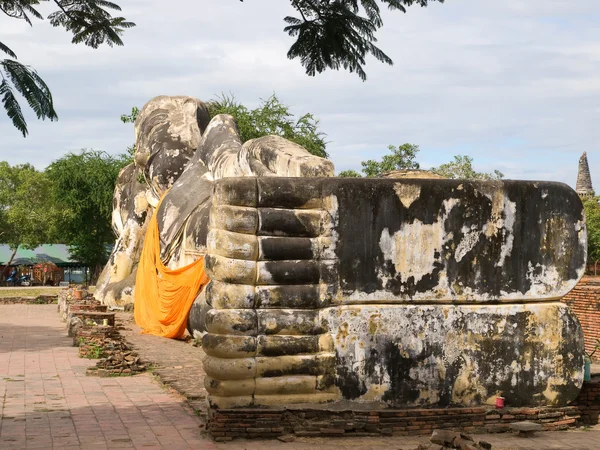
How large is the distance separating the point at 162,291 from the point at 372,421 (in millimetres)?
8743

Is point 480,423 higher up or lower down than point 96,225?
lower down

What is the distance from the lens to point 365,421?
796cm

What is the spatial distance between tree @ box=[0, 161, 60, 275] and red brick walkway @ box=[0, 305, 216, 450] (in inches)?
1179

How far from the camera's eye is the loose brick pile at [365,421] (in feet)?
25.6

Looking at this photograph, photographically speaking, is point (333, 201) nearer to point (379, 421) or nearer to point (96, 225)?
point (379, 421)

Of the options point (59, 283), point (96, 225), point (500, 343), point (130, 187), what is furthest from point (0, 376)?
point (59, 283)

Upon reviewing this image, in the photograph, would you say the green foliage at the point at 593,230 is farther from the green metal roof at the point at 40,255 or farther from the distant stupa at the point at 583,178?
the green metal roof at the point at 40,255

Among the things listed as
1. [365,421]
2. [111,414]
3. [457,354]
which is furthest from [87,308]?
[457,354]

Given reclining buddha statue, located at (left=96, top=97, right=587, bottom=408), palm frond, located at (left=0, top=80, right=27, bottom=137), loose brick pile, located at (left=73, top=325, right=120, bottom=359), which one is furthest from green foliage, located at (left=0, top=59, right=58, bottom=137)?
loose brick pile, located at (left=73, top=325, right=120, bottom=359)

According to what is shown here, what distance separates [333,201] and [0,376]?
5.50 metres

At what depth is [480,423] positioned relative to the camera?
8.20m

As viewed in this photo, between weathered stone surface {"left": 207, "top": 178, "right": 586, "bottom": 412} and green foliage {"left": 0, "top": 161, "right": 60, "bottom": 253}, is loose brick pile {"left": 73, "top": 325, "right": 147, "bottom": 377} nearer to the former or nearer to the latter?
weathered stone surface {"left": 207, "top": 178, "right": 586, "bottom": 412}

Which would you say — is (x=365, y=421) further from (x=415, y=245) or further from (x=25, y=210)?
(x=25, y=210)

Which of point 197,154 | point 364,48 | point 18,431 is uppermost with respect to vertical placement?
point 197,154
